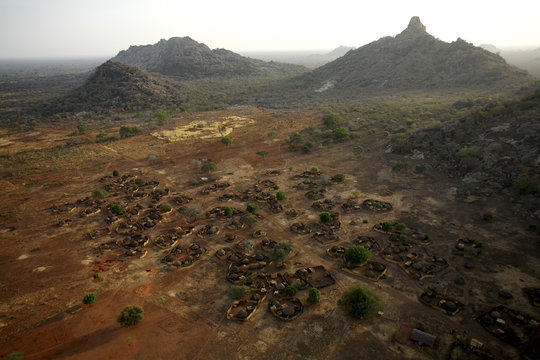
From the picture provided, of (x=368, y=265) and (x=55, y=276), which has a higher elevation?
(x=368, y=265)

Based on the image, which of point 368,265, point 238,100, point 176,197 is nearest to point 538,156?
point 368,265

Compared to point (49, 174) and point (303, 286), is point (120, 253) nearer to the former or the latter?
point (303, 286)

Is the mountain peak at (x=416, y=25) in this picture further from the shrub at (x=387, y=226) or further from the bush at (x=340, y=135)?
the shrub at (x=387, y=226)

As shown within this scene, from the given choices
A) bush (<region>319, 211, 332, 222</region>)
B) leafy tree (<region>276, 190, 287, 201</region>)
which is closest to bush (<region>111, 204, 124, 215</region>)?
leafy tree (<region>276, 190, 287, 201</region>)

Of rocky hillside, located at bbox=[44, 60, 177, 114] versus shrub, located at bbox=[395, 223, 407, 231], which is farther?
rocky hillside, located at bbox=[44, 60, 177, 114]

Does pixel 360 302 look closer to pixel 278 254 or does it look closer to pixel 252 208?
pixel 278 254

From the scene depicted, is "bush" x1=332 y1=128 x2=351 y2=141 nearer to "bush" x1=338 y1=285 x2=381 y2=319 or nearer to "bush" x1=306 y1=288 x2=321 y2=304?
"bush" x1=338 y1=285 x2=381 y2=319
